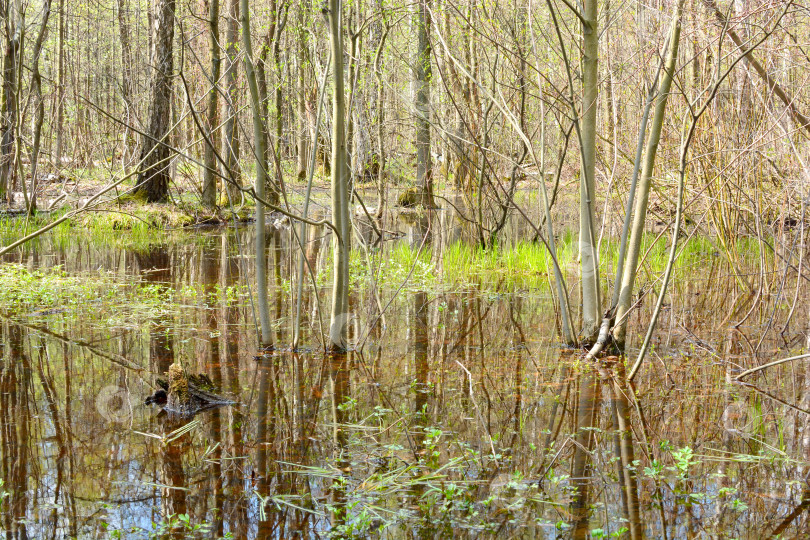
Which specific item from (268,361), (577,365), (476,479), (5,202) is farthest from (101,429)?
(5,202)

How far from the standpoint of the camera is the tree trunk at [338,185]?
12.4ft

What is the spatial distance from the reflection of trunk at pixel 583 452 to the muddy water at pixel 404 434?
0.04ft

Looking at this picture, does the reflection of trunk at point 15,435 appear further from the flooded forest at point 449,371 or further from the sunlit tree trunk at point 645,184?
the sunlit tree trunk at point 645,184

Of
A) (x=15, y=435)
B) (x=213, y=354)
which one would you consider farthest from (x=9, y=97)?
(x=15, y=435)

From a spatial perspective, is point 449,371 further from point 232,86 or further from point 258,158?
point 232,86

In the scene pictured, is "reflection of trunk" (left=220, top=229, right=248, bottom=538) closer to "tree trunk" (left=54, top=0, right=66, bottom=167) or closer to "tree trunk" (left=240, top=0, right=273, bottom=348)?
"tree trunk" (left=240, top=0, right=273, bottom=348)

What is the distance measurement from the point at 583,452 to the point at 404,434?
2.42 feet

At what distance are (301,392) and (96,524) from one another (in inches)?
58.2

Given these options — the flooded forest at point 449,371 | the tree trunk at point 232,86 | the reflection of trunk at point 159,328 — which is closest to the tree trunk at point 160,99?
the tree trunk at point 232,86

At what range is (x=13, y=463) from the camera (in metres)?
2.69

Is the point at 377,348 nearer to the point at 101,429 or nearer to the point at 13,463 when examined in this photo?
the point at 101,429

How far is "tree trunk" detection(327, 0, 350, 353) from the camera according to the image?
12.4 ft

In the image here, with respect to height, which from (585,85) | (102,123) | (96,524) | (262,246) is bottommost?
(96,524)

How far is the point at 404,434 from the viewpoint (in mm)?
3025
